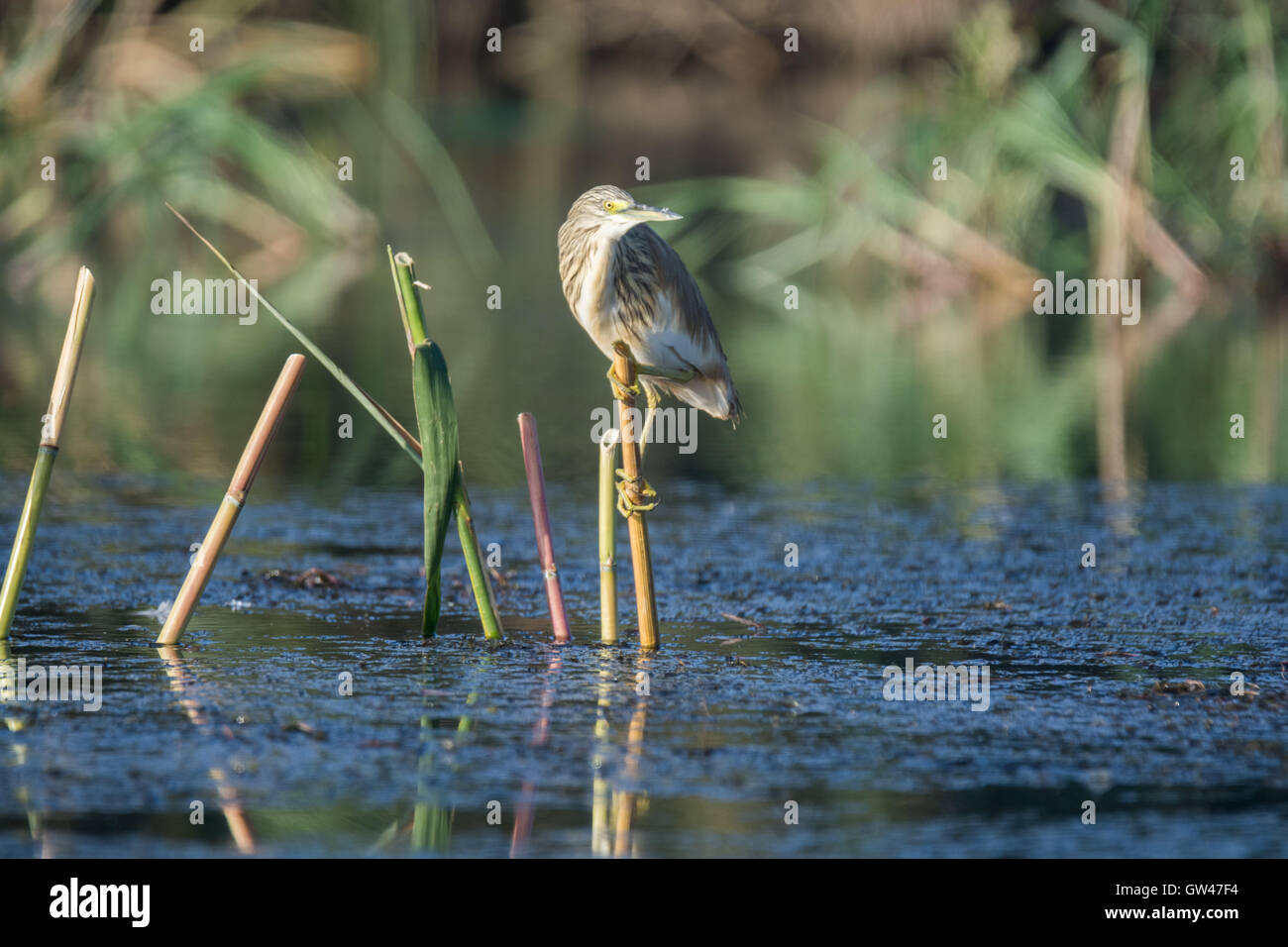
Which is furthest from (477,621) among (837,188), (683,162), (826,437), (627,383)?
(683,162)

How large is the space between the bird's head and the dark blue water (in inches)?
48.0

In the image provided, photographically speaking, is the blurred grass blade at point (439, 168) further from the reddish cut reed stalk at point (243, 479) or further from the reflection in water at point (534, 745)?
the reflection in water at point (534, 745)

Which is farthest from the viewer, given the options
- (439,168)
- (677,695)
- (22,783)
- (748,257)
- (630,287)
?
(748,257)

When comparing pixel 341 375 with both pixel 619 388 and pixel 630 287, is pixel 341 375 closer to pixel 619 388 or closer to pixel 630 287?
pixel 619 388

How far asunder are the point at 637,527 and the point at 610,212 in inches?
36.3

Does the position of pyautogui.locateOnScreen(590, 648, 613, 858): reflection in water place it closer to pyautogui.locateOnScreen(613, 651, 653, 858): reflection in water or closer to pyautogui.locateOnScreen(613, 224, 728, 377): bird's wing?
pyautogui.locateOnScreen(613, 651, 653, 858): reflection in water

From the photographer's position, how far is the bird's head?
5.46m

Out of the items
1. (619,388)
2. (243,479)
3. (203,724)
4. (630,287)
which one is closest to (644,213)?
(630,287)

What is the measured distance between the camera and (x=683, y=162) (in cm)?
2144

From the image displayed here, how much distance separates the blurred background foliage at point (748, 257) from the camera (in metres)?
9.70

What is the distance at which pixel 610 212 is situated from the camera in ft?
18.4

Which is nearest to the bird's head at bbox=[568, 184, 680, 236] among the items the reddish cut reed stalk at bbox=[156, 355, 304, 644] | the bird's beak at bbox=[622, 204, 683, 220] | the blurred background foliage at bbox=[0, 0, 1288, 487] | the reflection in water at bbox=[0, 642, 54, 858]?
the bird's beak at bbox=[622, 204, 683, 220]
